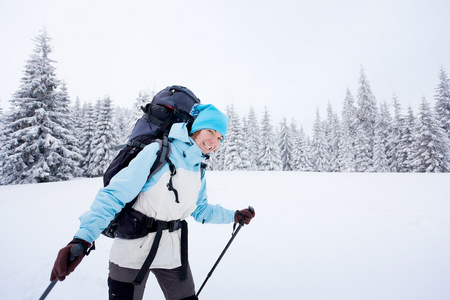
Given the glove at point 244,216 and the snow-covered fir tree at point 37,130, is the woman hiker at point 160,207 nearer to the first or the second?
the glove at point 244,216

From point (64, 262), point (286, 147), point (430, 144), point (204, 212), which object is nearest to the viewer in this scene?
point (64, 262)

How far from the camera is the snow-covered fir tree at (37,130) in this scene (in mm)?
16906

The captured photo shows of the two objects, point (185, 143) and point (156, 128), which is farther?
point (156, 128)

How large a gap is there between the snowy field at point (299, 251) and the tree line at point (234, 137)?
11.4 meters

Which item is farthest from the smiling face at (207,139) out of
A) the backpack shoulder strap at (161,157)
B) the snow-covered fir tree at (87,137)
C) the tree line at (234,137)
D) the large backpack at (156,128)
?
the snow-covered fir tree at (87,137)

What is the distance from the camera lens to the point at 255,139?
131 feet

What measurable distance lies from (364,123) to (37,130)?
1511 inches

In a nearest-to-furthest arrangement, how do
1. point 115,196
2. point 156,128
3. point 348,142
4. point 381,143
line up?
point 115,196, point 156,128, point 381,143, point 348,142

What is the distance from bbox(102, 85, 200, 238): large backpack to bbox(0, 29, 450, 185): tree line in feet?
44.1

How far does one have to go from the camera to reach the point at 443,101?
84.1 ft

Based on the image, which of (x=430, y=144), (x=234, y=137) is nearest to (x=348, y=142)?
(x=430, y=144)

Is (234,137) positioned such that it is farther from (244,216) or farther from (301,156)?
(244,216)

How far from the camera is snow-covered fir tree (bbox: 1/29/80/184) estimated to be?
16.9m

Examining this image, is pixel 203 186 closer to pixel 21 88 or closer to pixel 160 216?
pixel 160 216
